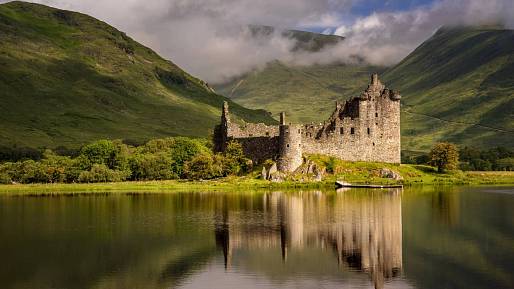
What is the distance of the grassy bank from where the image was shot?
2972 inches

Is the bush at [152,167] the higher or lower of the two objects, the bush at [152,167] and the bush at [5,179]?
the higher

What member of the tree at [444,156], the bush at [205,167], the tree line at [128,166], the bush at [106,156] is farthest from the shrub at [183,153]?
the tree at [444,156]

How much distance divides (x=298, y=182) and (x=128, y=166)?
89.4ft

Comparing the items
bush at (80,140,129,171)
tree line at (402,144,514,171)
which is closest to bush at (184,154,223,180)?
bush at (80,140,129,171)

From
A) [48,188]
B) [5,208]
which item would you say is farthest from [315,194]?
[48,188]

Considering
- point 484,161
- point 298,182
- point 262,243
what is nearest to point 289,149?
point 298,182

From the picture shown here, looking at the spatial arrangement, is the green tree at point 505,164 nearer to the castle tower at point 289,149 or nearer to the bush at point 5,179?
the castle tower at point 289,149

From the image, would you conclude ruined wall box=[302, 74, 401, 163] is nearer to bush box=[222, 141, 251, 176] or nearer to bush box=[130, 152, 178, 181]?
bush box=[222, 141, 251, 176]

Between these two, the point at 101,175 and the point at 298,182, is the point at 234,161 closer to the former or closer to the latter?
the point at 298,182

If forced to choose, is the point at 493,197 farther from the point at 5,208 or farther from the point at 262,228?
the point at 5,208

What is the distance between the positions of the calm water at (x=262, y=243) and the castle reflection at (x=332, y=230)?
7 centimetres

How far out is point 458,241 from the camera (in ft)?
126

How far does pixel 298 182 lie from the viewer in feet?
252

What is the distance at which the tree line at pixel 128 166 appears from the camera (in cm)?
8350
